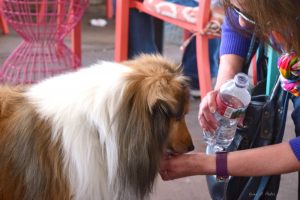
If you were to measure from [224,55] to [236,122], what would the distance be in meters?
0.31

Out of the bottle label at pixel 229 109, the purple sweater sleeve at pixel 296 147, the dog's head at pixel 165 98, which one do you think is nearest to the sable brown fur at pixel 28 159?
the dog's head at pixel 165 98

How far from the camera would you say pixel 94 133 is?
1380 millimetres

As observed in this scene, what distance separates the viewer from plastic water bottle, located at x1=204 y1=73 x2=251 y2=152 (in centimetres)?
161

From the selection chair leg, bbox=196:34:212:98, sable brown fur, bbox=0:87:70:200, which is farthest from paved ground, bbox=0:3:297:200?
sable brown fur, bbox=0:87:70:200

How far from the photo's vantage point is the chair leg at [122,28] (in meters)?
3.04

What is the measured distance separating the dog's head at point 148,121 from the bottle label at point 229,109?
0.20m

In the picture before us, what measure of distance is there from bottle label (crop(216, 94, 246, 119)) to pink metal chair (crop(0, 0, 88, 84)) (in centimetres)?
142

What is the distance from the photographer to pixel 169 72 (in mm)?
1460

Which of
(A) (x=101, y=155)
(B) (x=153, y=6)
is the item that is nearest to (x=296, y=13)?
(A) (x=101, y=155)

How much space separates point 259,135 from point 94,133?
572 mm

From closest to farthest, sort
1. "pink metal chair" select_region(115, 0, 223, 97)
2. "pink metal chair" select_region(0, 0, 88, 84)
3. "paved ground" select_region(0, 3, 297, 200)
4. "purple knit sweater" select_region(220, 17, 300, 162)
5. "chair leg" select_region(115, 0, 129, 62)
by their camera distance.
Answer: "purple knit sweater" select_region(220, 17, 300, 162)
"paved ground" select_region(0, 3, 297, 200)
"pink metal chair" select_region(115, 0, 223, 97)
"pink metal chair" select_region(0, 0, 88, 84)
"chair leg" select_region(115, 0, 129, 62)

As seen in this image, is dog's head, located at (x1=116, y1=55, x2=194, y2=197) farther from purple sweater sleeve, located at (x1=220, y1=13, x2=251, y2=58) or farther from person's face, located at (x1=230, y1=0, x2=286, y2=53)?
purple sweater sleeve, located at (x1=220, y1=13, x2=251, y2=58)

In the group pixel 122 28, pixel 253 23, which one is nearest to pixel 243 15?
pixel 253 23

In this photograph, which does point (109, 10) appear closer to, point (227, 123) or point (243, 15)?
point (227, 123)
